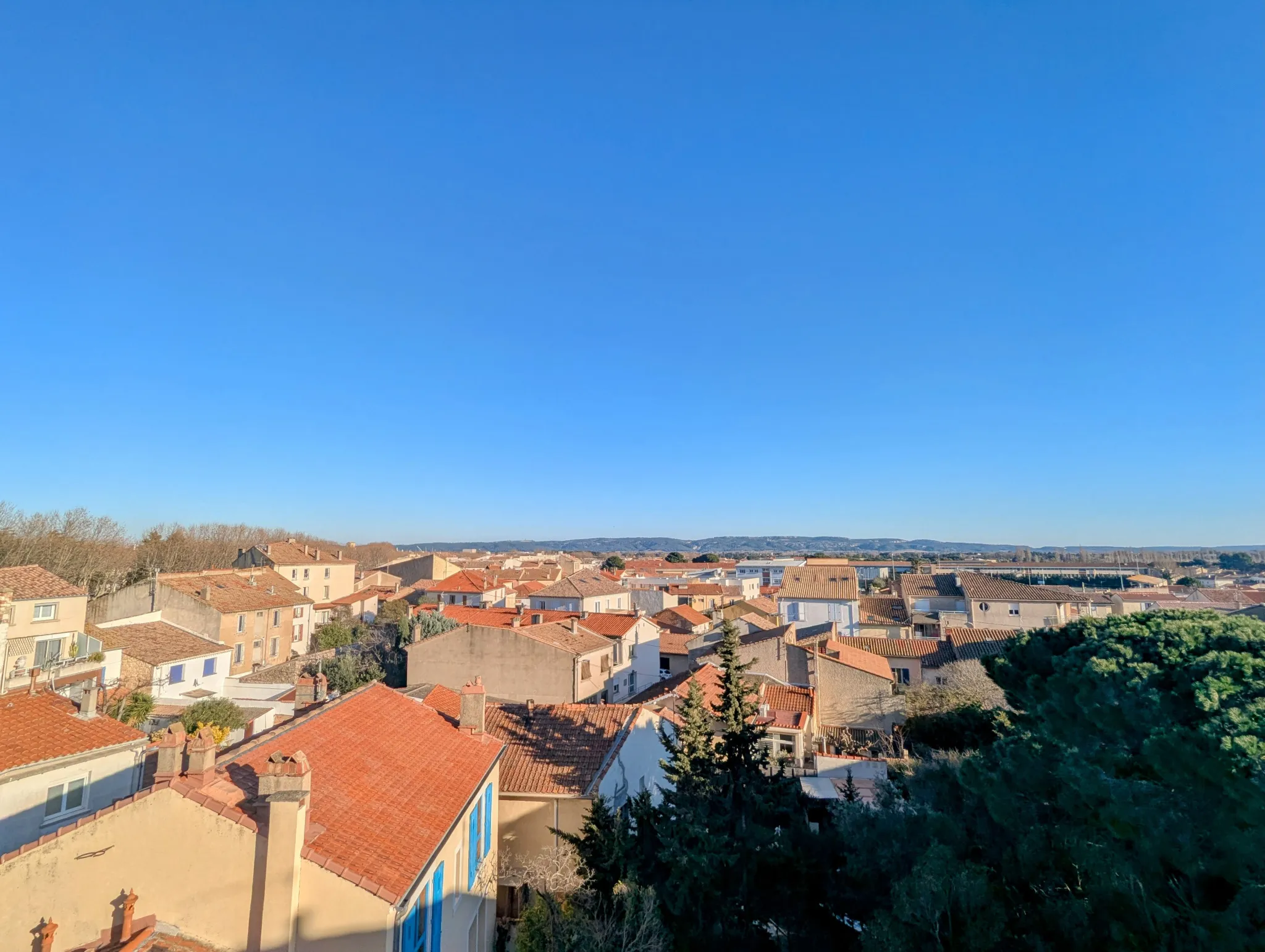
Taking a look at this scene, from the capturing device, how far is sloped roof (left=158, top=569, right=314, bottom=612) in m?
37.1

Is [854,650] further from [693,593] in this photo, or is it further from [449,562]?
[449,562]

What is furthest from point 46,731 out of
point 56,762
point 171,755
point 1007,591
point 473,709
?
point 1007,591

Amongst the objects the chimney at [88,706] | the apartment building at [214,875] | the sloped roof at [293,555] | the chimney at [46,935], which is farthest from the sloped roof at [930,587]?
the chimney at [46,935]

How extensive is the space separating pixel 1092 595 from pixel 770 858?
68224 millimetres

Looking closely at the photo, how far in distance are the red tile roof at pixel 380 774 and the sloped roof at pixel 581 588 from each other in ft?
122

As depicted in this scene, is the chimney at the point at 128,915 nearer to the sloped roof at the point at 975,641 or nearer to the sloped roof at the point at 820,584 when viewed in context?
the sloped roof at the point at 975,641

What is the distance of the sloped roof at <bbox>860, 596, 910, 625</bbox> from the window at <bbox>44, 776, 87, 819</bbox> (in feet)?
173

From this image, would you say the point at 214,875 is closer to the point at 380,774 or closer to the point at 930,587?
the point at 380,774

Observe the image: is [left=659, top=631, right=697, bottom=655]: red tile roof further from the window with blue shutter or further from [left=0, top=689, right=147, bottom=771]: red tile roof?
the window with blue shutter

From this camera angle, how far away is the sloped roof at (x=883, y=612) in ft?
179

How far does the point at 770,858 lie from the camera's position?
39.5ft

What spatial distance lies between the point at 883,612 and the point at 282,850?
59171 mm

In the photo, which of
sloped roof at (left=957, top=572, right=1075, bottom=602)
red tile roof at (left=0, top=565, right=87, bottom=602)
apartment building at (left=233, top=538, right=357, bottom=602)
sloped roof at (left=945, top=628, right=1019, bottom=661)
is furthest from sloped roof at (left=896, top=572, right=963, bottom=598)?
red tile roof at (left=0, top=565, right=87, bottom=602)

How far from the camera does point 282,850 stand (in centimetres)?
735
